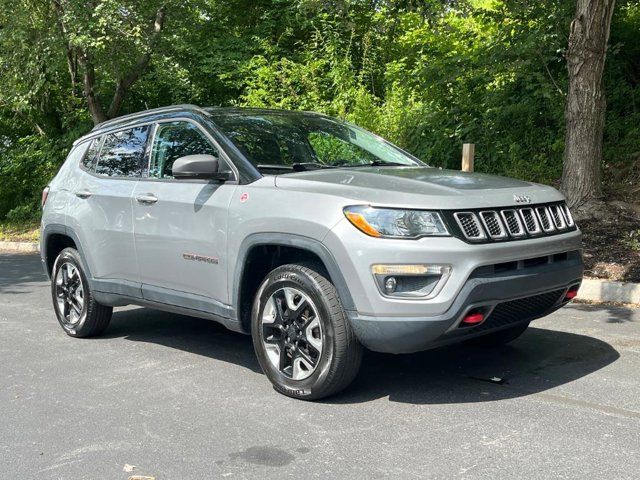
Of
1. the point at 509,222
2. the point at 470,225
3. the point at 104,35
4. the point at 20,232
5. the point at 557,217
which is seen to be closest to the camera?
the point at 470,225

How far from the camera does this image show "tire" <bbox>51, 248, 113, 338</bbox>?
6332 mm

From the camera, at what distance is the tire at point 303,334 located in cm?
423

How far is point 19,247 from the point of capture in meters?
15.8

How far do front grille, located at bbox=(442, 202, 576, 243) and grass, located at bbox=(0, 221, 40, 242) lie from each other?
45.4 ft

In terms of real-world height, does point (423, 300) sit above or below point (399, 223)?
below

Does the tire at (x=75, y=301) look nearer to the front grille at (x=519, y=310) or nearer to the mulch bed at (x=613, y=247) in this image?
the front grille at (x=519, y=310)

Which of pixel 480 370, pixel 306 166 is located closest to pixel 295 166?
pixel 306 166

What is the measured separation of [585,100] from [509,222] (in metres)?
6.03

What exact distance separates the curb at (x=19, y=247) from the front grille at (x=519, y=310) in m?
12.8

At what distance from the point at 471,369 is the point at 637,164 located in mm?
7897

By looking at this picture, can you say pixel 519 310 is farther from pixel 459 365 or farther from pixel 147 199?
pixel 147 199

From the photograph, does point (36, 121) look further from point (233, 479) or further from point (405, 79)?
point (233, 479)

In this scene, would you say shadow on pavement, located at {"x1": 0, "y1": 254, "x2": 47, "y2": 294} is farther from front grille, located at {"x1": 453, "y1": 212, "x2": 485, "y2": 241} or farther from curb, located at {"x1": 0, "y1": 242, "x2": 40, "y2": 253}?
front grille, located at {"x1": 453, "y1": 212, "x2": 485, "y2": 241}

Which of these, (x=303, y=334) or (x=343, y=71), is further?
(x=343, y=71)
